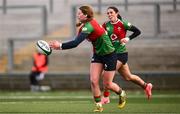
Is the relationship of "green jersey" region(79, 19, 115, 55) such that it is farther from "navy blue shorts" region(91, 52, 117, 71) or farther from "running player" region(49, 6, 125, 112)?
"navy blue shorts" region(91, 52, 117, 71)

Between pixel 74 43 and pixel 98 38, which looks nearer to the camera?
pixel 74 43

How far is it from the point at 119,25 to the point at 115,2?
8.73m

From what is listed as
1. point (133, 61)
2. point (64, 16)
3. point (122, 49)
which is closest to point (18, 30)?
point (64, 16)

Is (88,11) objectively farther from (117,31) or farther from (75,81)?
(75,81)

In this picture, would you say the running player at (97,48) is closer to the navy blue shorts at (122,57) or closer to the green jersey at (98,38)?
the green jersey at (98,38)

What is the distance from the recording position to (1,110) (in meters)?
15.4

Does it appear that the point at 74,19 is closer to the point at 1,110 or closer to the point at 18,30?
the point at 18,30

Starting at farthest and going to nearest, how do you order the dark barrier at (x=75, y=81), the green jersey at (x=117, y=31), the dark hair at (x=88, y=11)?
the dark barrier at (x=75, y=81), the green jersey at (x=117, y=31), the dark hair at (x=88, y=11)

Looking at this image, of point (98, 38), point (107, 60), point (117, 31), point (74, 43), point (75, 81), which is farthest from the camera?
point (75, 81)

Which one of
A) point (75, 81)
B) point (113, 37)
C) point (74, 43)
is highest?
point (74, 43)

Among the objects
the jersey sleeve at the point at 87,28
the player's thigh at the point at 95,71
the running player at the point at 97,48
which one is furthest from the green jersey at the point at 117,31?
the jersey sleeve at the point at 87,28

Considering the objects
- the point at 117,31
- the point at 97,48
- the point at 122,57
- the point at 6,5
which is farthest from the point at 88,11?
the point at 6,5

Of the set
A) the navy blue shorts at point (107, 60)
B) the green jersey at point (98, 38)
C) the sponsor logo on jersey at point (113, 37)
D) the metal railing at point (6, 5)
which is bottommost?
the metal railing at point (6, 5)

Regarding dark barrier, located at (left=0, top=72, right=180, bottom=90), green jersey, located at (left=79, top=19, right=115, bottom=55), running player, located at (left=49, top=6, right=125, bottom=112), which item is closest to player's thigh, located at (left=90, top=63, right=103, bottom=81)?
running player, located at (left=49, top=6, right=125, bottom=112)
